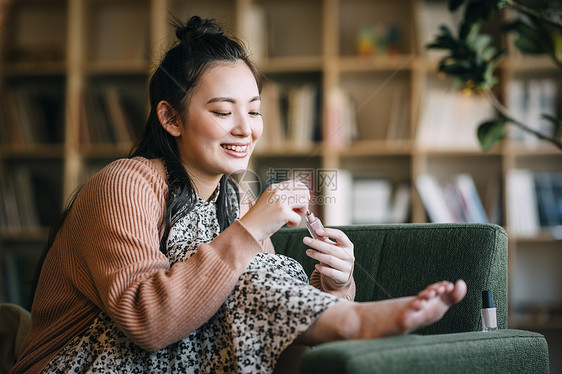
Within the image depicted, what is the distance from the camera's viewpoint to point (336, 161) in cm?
292

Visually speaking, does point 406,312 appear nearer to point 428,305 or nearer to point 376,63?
point 428,305

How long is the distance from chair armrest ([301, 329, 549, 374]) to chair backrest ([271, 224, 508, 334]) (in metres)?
0.11

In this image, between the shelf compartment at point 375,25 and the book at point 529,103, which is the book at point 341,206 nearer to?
the shelf compartment at point 375,25

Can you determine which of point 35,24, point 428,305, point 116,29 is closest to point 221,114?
point 428,305

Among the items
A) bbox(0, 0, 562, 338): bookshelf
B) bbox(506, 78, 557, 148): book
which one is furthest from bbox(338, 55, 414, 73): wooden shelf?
bbox(506, 78, 557, 148): book

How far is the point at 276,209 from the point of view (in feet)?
3.50

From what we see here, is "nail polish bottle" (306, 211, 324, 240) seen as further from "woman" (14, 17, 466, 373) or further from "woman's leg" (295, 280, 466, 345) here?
"woman's leg" (295, 280, 466, 345)

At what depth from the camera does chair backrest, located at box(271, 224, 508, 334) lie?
1.18m

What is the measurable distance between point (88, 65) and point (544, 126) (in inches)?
85.5

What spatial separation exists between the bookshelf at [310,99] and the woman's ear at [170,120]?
4.83 ft

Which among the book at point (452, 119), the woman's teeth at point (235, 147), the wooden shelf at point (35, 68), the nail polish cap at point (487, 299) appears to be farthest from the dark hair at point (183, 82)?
the wooden shelf at point (35, 68)

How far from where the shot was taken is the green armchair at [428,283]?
85 cm

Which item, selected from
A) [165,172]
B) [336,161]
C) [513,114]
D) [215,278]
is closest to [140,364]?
[215,278]

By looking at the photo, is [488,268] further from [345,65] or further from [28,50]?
[28,50]
